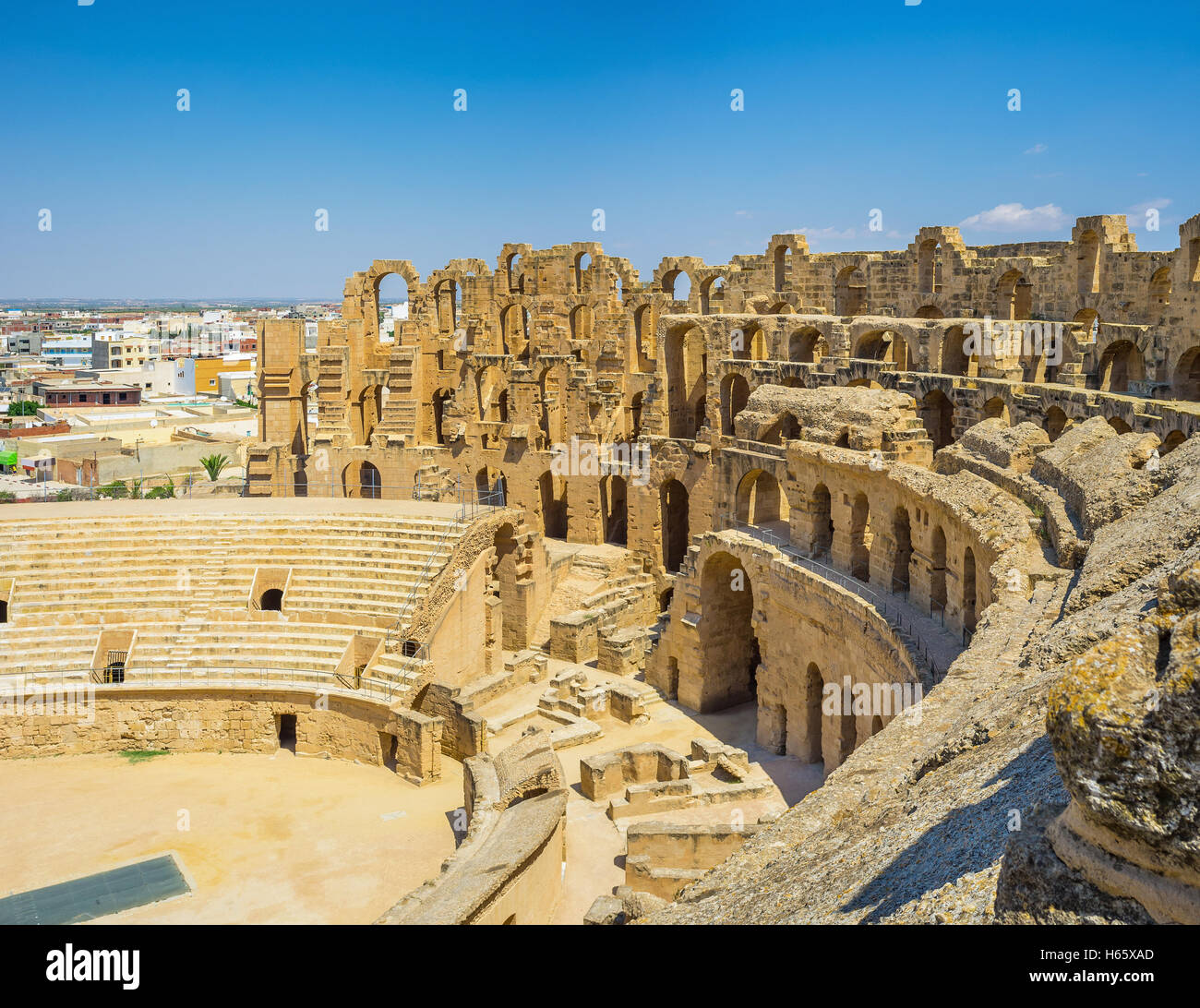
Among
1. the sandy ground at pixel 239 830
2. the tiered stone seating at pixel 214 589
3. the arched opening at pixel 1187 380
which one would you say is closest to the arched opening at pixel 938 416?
the arched opening at pixel 1187 380

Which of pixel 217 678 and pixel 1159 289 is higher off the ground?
pixel 1159 289

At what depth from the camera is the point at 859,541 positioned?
20984mm

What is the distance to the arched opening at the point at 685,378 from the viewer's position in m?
32.8

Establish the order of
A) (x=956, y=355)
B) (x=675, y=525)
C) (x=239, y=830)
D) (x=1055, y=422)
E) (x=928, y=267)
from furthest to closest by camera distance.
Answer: (x=675, y=525)
(x=928, y=267)
(x=956, y=355)
(x=1055, y=422)
(x=239, y=830)

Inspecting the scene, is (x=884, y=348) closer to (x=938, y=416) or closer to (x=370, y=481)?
(x=938, y=416)

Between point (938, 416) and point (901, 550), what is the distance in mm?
5372

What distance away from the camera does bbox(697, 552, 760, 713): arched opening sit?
→ 79.3ft

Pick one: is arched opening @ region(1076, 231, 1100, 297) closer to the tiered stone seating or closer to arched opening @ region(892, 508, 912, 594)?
arched opening @ region(892, 508, 912, 594)

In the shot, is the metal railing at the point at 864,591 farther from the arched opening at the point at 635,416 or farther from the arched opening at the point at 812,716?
the arched opening at the point at 635,416

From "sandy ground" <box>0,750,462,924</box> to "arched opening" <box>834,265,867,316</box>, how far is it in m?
18.7

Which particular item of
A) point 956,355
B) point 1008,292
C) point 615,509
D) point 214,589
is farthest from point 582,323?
point 214,589

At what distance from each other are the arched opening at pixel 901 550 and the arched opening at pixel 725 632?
4826 millimetres

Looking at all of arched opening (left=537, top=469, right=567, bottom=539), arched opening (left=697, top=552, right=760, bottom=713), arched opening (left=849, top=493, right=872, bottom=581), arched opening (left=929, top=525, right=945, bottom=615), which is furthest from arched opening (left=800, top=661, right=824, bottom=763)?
arched opening (left=537, top=469, right=567, bottom=539)
